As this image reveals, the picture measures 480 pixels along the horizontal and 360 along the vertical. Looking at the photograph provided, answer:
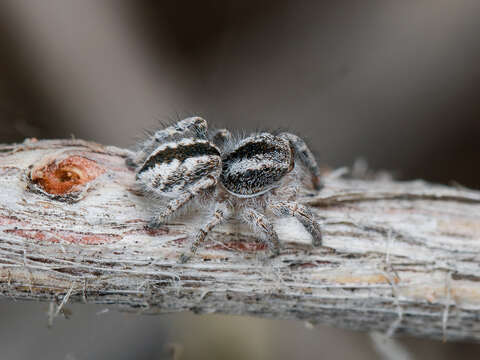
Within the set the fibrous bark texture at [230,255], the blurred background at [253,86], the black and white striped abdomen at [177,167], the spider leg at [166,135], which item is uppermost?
the blurred background at [253,86]

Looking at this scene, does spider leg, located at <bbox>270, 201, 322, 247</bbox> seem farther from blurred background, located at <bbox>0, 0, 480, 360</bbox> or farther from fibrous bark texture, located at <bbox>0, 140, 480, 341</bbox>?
blurred background, located at <bbox>0, 0, 480, 360</bbox>

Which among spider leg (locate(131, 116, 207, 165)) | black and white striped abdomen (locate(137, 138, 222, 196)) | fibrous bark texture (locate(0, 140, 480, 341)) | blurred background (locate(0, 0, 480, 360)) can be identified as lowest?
fibrous bark texture (locate(0, 140, 480, 341))

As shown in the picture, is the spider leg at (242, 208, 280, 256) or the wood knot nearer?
the wood knot

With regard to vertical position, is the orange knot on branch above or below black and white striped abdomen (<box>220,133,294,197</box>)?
below

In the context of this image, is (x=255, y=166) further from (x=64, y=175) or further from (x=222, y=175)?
(x=64, y=175)

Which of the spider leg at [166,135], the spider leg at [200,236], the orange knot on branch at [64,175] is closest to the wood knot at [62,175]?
the orange knot on branch at [64,175]

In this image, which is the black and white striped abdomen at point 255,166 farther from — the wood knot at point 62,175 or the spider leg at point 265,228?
the wood knot at point 62,175

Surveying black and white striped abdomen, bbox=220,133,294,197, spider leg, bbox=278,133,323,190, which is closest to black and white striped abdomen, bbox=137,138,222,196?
black and white striped abdomen, bbox=220,133,294,197
